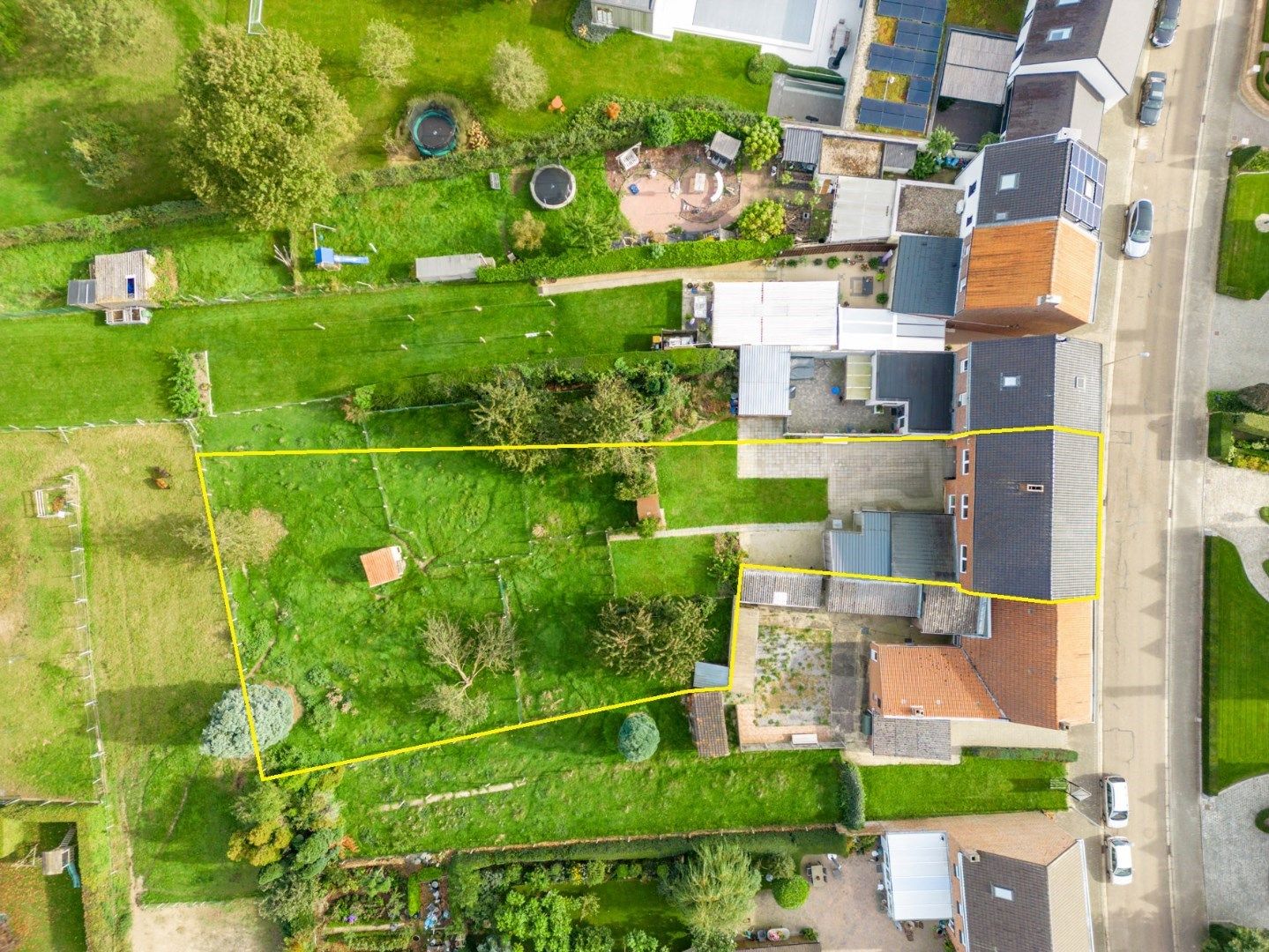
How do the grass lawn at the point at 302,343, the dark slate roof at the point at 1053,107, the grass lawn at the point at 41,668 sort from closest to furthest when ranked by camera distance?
the dark slate roof at the point at 1053,107 < the grass lawn at the point at 302,343 < the grass lawn at the point at 41,668

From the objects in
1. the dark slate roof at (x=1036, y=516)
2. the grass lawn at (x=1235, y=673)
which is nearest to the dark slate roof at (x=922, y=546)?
the dark slate roof at (x=1036, y=516)

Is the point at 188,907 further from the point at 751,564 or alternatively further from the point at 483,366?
the point at 751,564

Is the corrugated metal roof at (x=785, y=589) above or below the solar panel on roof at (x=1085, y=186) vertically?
below

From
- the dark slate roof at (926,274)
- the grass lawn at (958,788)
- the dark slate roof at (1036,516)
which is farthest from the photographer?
the grass lawn at (958,788)

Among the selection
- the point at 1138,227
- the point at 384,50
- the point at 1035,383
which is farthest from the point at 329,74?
the point at 1138,227

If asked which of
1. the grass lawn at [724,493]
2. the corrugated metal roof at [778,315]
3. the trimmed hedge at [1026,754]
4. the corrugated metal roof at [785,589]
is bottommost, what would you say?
the trimmed hedge at [1026,754]

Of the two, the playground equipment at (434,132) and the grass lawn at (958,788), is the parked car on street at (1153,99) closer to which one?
the grass lawn at (958,788)
